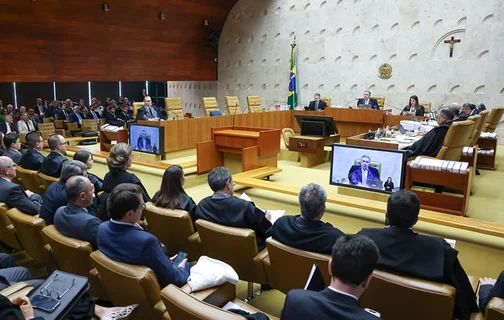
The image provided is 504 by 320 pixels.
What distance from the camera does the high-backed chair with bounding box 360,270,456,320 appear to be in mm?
1822

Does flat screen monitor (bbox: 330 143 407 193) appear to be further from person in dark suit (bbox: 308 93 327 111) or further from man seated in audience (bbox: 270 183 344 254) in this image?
person in dark suit (bbox: 308 93 327 111)

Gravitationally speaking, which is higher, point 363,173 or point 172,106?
point 172,106

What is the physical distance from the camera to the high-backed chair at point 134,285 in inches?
78.2

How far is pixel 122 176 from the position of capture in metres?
3.64

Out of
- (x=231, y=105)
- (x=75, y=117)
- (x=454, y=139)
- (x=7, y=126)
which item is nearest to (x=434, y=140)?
(x=454, y=139)

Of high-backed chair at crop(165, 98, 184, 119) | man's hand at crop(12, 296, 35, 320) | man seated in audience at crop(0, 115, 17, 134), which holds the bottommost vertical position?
man's hand at crop(12, 296, 35, 320)

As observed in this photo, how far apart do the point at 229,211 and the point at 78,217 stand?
96cm

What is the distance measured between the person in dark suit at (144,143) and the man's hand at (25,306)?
546 cm

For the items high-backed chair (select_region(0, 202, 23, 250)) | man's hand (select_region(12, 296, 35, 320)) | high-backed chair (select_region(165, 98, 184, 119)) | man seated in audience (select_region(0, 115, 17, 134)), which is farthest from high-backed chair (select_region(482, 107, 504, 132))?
man seated in audience (select_region(0, 115, 17, 134))

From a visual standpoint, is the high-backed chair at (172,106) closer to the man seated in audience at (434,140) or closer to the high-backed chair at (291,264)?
the man seated in audience at (434,140)

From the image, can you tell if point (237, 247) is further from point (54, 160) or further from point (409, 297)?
point (54, 160)

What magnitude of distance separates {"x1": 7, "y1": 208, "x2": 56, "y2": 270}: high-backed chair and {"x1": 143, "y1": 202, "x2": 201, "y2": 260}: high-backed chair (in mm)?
703

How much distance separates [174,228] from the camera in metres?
3.01

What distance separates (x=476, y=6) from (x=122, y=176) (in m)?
9.05
